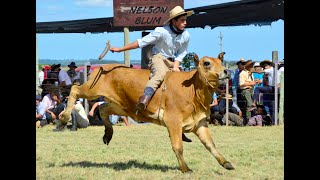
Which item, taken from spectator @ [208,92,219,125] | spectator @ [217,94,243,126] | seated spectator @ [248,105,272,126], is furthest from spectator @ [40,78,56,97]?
seated spectator @ [248,105,272,126]

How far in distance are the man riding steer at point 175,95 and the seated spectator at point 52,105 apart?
299 inches

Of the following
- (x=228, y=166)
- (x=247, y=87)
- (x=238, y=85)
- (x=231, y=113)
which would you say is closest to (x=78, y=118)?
(x=231, y=113)

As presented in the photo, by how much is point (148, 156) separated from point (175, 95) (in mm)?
1821

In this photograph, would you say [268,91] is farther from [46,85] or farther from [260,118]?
[46,85]

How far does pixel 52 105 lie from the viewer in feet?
56.4

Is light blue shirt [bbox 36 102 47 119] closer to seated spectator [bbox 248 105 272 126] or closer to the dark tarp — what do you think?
the dark tarp

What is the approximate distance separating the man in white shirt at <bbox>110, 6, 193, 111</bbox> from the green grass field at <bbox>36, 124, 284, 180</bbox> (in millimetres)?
1034

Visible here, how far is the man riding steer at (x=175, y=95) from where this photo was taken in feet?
28.2

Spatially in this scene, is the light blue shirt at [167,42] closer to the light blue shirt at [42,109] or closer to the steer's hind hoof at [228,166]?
the steer's hind hoof at [228,166]

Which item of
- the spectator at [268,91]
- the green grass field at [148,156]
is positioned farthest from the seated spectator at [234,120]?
the green grass field at [148,156]

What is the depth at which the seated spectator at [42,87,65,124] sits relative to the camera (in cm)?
1696
